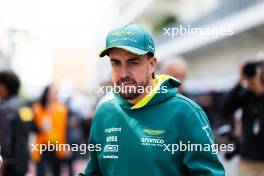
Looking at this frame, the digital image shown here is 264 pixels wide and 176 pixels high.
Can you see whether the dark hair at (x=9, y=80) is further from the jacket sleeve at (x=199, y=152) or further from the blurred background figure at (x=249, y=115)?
the jacket sleeve at (x=199, y=152)

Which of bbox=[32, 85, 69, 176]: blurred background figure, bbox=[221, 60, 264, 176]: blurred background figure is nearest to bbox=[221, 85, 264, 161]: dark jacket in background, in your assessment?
bbox=[221, 60, 264, 176]: blurred background figure

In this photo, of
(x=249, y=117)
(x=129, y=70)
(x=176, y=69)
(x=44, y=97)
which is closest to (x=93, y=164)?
(x=129, y=70)

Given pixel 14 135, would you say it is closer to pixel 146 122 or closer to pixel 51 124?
pixel 51 124

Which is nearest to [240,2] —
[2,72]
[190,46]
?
[190,46]

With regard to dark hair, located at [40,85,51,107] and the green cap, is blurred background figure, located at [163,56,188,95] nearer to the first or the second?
the green cap

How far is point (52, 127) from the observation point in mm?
5715

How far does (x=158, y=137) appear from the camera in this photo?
222 centimetres

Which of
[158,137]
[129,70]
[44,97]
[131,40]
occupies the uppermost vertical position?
[131,40]

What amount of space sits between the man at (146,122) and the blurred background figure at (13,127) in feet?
7.72

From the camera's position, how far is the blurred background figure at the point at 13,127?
4559 mm

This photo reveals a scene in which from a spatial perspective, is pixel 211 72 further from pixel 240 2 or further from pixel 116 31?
pixel 116 31

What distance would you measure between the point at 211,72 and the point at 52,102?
29.0 ft

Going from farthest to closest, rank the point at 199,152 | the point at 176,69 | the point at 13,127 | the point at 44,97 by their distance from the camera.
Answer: the point at 44,97
the point at 13,127
the point at 176,69
the point at 199,152

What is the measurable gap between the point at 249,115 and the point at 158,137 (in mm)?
2254
